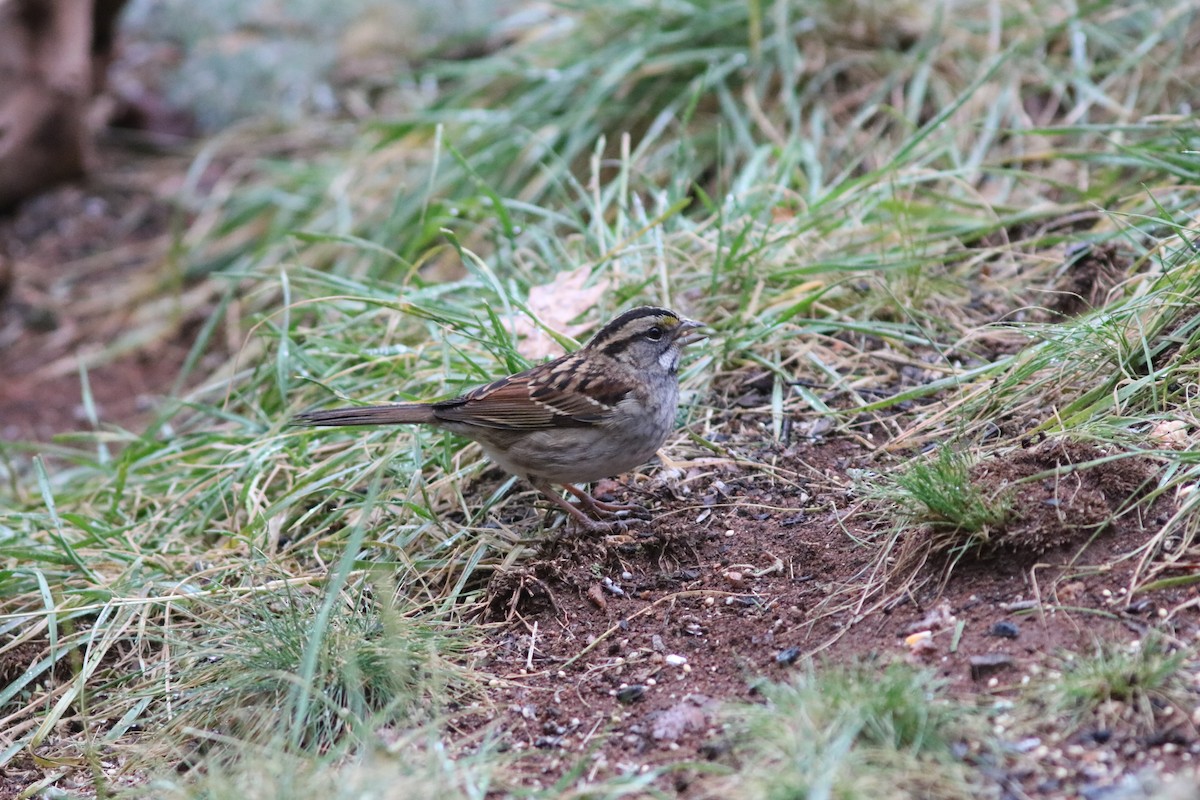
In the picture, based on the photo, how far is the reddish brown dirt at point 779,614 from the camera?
2809 mm

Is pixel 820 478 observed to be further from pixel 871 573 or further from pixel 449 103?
pixel 449 103

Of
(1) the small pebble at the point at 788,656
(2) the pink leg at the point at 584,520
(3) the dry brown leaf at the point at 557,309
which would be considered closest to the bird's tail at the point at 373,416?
(2) the pink leg at the point at 584,520

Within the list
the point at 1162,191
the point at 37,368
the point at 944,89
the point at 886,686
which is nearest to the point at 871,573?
the point at 886,686

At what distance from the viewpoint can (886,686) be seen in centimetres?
256

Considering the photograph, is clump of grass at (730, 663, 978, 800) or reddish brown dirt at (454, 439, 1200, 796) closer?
clump of grass at (730, 663, 978, 800)

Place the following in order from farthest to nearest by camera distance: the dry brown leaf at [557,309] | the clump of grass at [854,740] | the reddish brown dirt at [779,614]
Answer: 1. the dry brown leaf at [557,309]
2. the reddish brown dirt at [779,614]
3. the clump of grass at [854,740]

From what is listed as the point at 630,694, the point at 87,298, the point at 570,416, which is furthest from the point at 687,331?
the point at 87,298

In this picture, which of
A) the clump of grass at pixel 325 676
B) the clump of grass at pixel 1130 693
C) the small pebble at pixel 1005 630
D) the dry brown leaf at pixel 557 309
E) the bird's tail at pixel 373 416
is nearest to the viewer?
the clump of grass at pixel 1130 693

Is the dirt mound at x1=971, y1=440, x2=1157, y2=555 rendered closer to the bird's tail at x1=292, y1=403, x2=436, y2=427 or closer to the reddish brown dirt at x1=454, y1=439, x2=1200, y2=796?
the reddish brown dirt at x1=454, y1=439, x2=1200, y2=796

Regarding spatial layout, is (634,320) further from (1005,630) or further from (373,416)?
(1005,630)

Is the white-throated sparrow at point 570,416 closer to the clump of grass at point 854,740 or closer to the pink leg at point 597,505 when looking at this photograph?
the pink leg at point 597,505

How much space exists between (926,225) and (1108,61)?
182cm

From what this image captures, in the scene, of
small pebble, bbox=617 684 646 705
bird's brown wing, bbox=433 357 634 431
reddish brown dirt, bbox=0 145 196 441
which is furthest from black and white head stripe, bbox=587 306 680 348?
reddish brown dirt, bbox=0 145 196 441

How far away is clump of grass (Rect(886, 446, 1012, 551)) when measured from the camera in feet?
10.3
